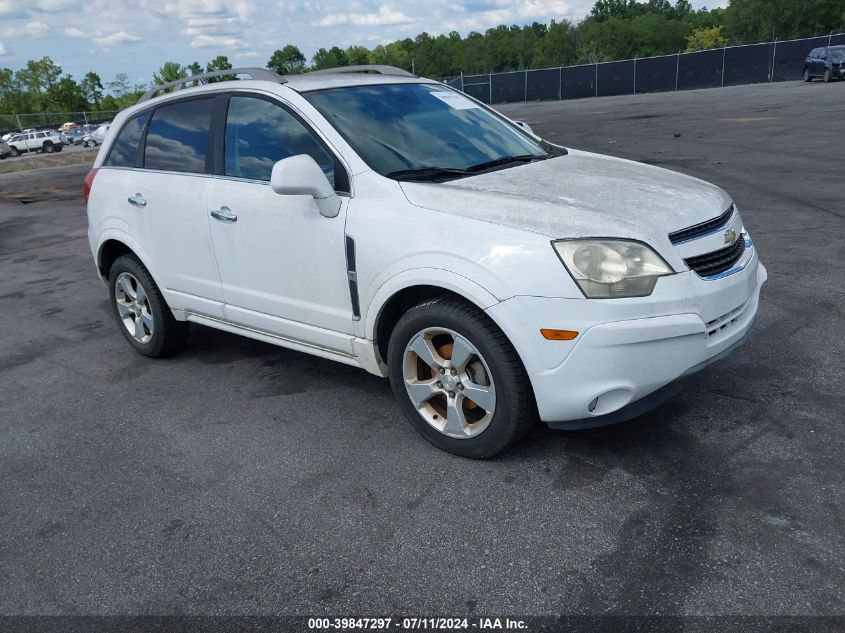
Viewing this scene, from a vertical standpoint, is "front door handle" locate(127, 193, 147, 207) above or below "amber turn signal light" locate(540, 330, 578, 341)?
above

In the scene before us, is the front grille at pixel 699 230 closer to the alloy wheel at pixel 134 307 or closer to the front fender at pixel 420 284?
the front fender at pixel 420 284

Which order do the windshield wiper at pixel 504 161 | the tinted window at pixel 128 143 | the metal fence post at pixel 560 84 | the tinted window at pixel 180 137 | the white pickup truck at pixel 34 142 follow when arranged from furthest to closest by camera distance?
the metal fence post at pixel 560 84
the white pickup truck at pixel 34 142
the tinted window at pixel 128 143
the tinted window at pixel 180 137
the windshield wiper at pixel 504 161

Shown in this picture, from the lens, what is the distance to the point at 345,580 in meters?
2.75

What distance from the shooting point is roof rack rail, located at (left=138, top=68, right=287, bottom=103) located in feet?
14.4

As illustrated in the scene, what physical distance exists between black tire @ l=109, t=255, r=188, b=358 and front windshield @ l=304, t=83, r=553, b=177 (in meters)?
1.91

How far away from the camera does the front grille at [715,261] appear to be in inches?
127

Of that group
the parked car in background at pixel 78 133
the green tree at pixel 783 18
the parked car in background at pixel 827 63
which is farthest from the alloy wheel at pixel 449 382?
the green tree at pixel 783 18

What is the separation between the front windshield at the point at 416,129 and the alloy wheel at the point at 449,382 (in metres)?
0.90

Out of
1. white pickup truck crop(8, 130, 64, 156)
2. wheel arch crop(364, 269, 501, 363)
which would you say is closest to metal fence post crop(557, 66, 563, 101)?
white pickup truck crop(8, 130, 64, 156)

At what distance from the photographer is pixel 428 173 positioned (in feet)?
12.4

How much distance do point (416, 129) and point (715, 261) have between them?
1.77 metres

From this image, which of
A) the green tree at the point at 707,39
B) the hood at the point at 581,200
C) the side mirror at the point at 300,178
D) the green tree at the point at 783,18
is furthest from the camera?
the green tree at the point at 707,39

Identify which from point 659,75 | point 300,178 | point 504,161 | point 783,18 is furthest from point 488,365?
point 783,18

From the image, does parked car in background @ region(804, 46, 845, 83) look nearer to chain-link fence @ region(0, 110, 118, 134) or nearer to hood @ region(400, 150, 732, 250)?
hood @ region(400, 150, 732, 250)
